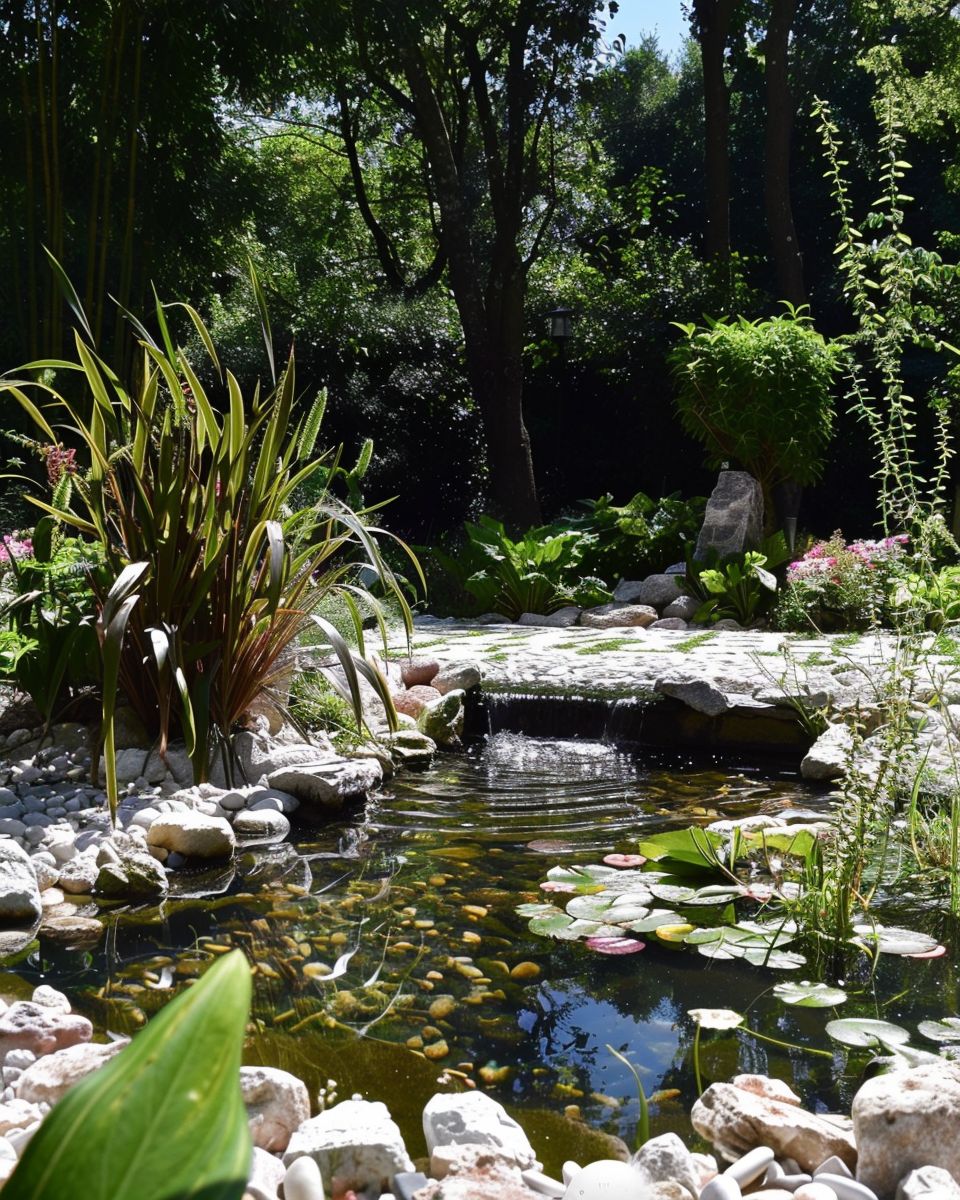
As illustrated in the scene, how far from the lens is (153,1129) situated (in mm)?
516

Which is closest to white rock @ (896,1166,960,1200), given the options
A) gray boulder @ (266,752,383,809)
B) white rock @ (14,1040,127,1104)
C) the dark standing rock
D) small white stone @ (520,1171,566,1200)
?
small white stone @ (520,1171,566,1200)

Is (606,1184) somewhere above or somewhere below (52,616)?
below

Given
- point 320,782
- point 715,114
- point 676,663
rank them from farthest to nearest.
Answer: point 715,114 < point 676,663 < point 320,782

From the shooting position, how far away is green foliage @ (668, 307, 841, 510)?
356 inches

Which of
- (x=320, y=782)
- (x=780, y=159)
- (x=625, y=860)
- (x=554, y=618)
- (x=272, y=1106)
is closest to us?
(x=272, y=1106)

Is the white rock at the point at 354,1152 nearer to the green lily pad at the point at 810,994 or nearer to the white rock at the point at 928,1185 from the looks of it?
the white rock at the point at 928,1185

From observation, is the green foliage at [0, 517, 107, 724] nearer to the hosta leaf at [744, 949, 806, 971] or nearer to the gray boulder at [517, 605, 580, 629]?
the hosta leaf at [744, 949, 806, 971]

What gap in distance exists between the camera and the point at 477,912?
2.82m

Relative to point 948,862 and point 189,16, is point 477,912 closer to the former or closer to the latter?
point 948,862

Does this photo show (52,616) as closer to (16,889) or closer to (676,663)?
(16,889)

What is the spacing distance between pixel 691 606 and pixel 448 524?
16.0 ft

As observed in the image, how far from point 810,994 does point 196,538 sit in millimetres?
2239

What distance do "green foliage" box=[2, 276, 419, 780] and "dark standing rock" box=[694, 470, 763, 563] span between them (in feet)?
17.8

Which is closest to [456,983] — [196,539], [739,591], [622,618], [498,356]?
[196,539]
